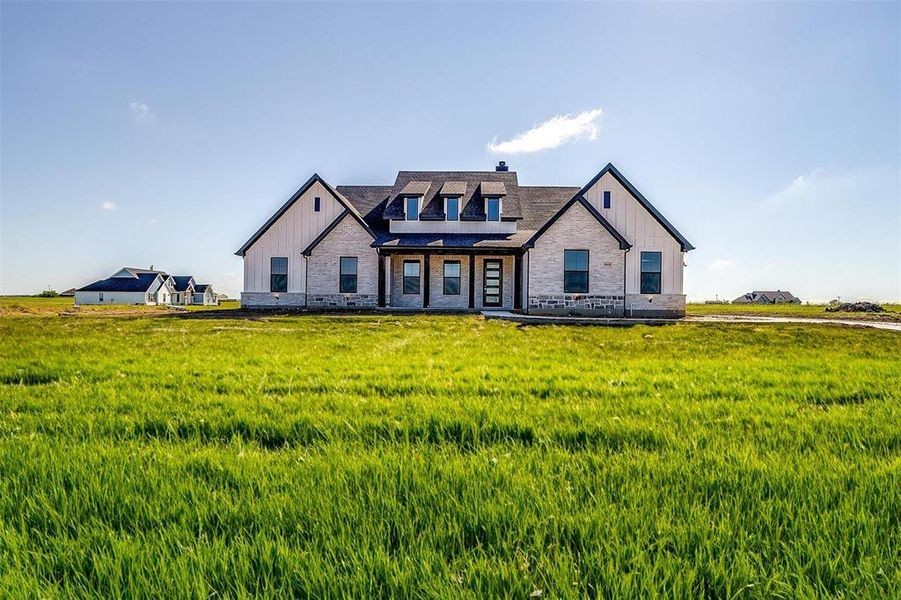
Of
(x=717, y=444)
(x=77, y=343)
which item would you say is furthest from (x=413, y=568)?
(x=77, y=343)

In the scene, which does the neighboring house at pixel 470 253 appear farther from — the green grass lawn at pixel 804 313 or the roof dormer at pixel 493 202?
the green grass lawn at pixel 804 313

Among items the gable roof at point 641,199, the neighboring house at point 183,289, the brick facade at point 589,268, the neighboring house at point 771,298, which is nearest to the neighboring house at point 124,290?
the neighboring house at point 183,289

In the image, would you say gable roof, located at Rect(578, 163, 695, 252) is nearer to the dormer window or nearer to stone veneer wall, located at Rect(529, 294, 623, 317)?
stone veneer wall, located at Rect(529, 294, 623, 317)

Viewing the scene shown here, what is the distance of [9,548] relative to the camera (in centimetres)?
179

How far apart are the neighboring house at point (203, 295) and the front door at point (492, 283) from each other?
304 ft

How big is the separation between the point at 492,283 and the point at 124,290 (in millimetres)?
74775

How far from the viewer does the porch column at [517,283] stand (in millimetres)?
23062

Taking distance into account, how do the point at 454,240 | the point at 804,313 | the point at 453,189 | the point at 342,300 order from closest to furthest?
the point at 342,300 < the point at 454,240 < the point at 453,189 < the point at 804,313

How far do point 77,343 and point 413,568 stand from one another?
1048 cm

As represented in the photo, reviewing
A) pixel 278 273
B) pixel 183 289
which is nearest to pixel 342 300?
pixel 278 273

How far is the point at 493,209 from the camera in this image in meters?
24.4

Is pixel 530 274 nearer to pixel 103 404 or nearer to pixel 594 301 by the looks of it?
pixel 594 301

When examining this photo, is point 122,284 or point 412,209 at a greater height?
point 412,209

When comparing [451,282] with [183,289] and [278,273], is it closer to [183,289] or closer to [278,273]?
[278,273]
